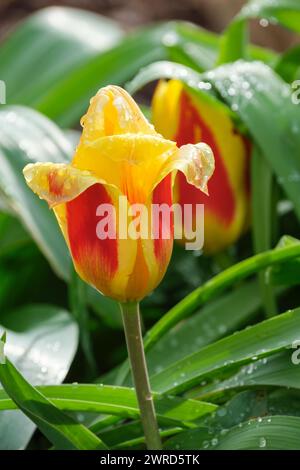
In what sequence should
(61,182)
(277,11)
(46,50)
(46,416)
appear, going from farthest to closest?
(46,50), (277,11), (46,416), (61,182)

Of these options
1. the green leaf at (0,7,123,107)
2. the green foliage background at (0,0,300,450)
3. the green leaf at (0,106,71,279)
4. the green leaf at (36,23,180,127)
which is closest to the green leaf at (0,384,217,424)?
the green foliage background at (0,0,300,450)

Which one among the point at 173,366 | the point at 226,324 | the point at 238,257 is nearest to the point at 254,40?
the point at 238,257

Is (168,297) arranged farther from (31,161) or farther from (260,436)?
(260,436)

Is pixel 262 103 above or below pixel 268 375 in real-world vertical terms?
above

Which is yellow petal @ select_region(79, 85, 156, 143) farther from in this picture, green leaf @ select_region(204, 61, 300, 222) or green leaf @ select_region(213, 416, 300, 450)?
green leaf @ select_region(204, 61, 300, 222)

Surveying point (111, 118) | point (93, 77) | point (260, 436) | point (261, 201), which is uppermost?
point (93, 77)

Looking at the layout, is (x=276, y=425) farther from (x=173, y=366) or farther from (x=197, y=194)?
(x=197, y=194)

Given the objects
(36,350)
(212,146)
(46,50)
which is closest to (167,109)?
(212,146)
